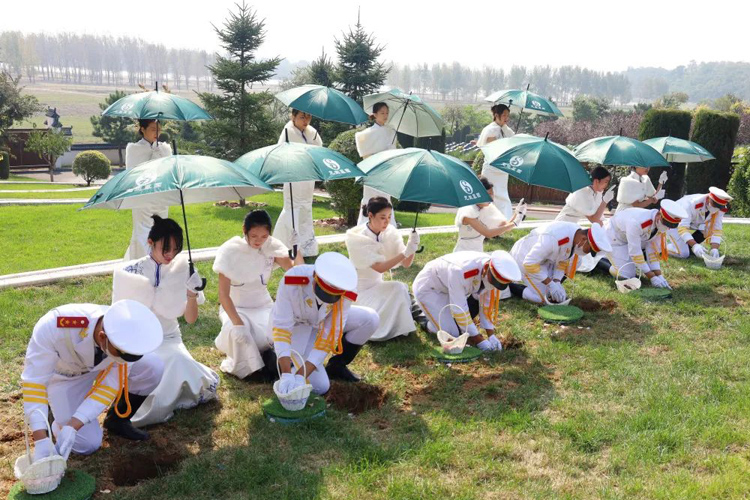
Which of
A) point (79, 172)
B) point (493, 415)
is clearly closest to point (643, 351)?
point (493, 415)

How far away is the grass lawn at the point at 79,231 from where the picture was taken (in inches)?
376

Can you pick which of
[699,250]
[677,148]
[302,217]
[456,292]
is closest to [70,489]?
[456,292]

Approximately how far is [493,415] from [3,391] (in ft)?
12.5

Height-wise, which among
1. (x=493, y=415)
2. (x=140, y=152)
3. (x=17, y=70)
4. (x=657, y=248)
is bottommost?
(x=493, y=415)

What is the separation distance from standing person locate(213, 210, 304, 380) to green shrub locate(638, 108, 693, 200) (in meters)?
13.3

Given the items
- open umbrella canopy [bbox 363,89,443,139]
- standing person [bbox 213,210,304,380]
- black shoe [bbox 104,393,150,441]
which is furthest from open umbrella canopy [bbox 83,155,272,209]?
open umbrella canopy [bbox 363,89,443,139]

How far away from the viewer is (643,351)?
6.44 meters

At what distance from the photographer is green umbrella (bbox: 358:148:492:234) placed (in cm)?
579

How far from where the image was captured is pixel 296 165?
19.2 feet

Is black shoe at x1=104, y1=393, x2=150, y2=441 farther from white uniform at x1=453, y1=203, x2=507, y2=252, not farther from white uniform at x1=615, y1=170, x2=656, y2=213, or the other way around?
white uniform at x1=615, y1=170, x2=656, y2=213

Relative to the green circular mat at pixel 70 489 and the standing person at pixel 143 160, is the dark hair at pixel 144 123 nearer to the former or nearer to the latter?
the standing person at pixel 143 160

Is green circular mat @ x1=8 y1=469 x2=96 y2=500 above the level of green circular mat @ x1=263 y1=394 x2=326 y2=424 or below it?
above

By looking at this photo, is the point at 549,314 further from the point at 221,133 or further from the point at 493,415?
the point at 221,133

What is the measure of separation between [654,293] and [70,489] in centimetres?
680
